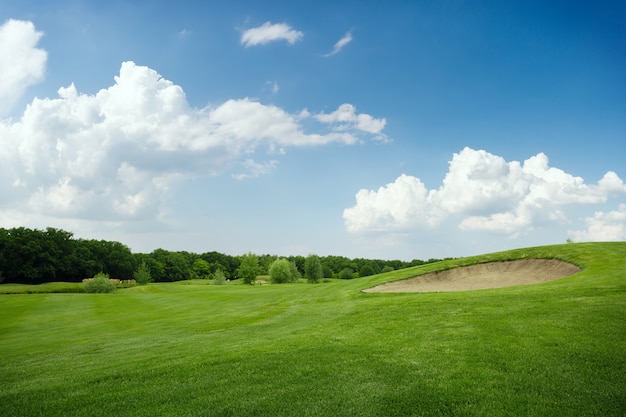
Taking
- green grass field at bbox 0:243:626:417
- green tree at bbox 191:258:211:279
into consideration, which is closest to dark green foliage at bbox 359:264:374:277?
green tree at bbox 191:258:211:279

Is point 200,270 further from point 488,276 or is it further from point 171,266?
point 488,276

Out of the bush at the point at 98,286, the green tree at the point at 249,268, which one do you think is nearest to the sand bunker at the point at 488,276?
the bush at the point at 98,286

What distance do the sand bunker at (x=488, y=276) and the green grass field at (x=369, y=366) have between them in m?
10.1

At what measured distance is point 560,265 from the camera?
2666 centimetres

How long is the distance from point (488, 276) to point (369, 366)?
23516mm

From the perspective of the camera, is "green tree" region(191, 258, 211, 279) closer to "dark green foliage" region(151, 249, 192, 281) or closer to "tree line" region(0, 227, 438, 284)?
"tree line" region(0, 227, 438, 284)

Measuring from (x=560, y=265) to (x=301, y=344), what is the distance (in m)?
23.7

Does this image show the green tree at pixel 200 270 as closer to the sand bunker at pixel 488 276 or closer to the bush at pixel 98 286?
the bush at pixel 98 286

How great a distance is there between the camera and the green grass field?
6777 millimetres

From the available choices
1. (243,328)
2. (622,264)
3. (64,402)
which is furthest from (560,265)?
(64,402)

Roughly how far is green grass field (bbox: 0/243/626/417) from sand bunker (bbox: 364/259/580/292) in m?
10.1

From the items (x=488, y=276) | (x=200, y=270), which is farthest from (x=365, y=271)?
(x=488, y=276)

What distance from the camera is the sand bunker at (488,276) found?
1023 inches

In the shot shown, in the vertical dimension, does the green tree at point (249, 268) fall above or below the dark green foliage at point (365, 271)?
above
